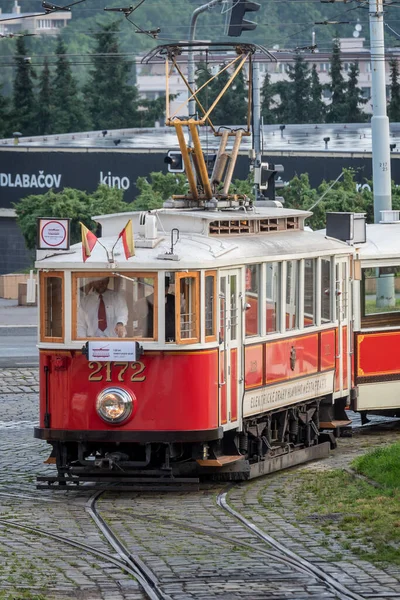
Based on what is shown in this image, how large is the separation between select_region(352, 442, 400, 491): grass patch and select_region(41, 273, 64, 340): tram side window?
11.2 feet

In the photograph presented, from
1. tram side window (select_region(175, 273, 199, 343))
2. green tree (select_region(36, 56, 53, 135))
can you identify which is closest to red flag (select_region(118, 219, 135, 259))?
tram side window (select_region(175, 273, 199, 343))

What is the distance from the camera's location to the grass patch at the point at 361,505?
41.8 ft

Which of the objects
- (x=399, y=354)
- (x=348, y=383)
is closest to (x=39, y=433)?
(x=348, y=383)

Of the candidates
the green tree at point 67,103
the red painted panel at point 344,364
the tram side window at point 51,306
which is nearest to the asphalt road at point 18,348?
the red painted panel at point 344,364

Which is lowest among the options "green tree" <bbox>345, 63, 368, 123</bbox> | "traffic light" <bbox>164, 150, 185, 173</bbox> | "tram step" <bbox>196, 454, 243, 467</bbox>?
"tram step" <bbox>196, 454, 243, 467</bbox>

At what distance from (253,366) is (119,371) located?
5.62 feet

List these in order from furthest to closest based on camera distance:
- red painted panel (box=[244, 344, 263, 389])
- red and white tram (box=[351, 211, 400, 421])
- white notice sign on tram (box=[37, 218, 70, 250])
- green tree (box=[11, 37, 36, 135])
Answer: green tree (box=[11, 37, 36, 135]), red and white tram (box=[351, 211, 400, 421]), red painted panel (box=[244, 344, 263, 389]), white notice sign on tram (box=[37, 218, 70, 250])

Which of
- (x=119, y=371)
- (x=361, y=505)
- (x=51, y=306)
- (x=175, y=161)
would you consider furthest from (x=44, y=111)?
(x=361, y=505)

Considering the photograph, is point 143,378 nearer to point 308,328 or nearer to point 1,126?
point 308,328

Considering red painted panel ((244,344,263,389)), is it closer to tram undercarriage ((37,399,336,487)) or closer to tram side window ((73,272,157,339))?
tram undercarriage ((37,399,336,487))

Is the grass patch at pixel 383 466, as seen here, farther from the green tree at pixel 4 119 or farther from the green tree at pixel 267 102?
the green tree at pixel 267 102

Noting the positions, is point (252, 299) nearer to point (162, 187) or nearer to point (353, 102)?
point (162, 187)

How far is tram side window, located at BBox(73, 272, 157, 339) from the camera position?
1508 cm

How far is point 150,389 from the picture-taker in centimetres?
1502
